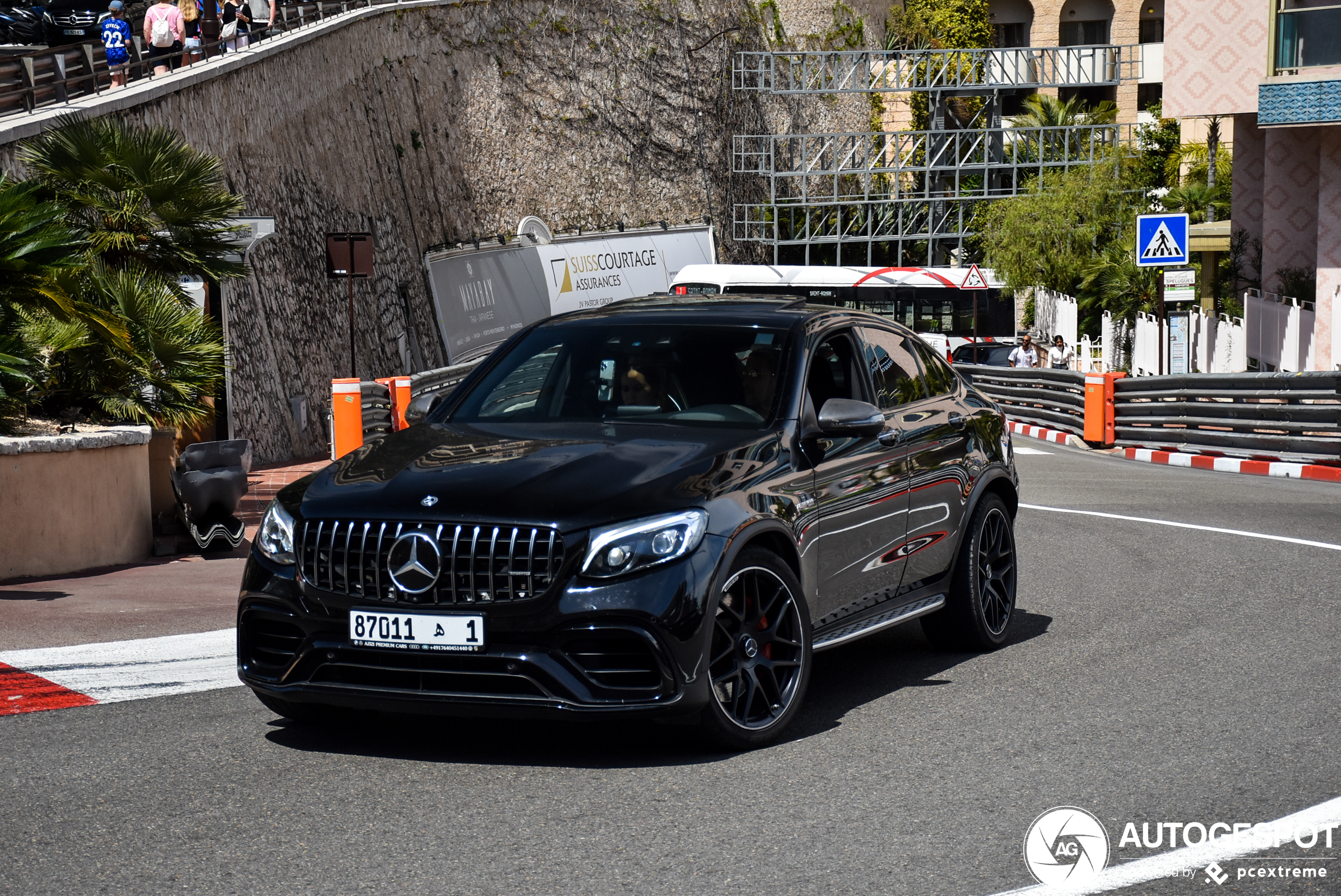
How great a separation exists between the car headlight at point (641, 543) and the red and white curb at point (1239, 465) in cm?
1385

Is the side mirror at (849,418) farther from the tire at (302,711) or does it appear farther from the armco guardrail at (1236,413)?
the armco guardrail at (1236,413)

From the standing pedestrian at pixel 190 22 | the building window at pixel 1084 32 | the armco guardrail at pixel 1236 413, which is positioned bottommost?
the armco guardrail at pixel 1236 413


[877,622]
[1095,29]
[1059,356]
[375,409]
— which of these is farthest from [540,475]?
[1095,29]

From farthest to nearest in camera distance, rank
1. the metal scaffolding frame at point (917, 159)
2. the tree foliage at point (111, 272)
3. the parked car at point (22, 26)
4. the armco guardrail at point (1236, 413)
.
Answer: the metal scaffolding frame at point (917, 159) < the parked car at point (22, 26) < the armco guardrail at point (1236, 413) < the tree foliage at point (111, 272)

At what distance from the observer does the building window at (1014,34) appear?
7531 centimetres

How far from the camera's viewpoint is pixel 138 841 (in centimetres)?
470

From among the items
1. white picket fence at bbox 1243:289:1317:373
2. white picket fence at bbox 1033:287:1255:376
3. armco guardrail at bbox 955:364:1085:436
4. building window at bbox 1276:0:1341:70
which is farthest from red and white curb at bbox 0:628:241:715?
building window at bbox 1276:0:1341:70

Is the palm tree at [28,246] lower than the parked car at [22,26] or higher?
lower

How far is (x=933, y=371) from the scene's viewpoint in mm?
7879

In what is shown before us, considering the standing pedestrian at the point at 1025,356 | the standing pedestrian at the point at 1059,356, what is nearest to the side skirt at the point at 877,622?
the standing pedestrian at the point at 1025,356

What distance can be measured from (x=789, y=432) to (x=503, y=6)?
3979cm

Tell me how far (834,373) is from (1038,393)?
20.7m

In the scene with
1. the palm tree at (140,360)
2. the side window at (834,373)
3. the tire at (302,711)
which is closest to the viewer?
the tire at (302,711)

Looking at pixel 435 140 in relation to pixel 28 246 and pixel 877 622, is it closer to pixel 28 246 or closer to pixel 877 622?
pixel 28 246
